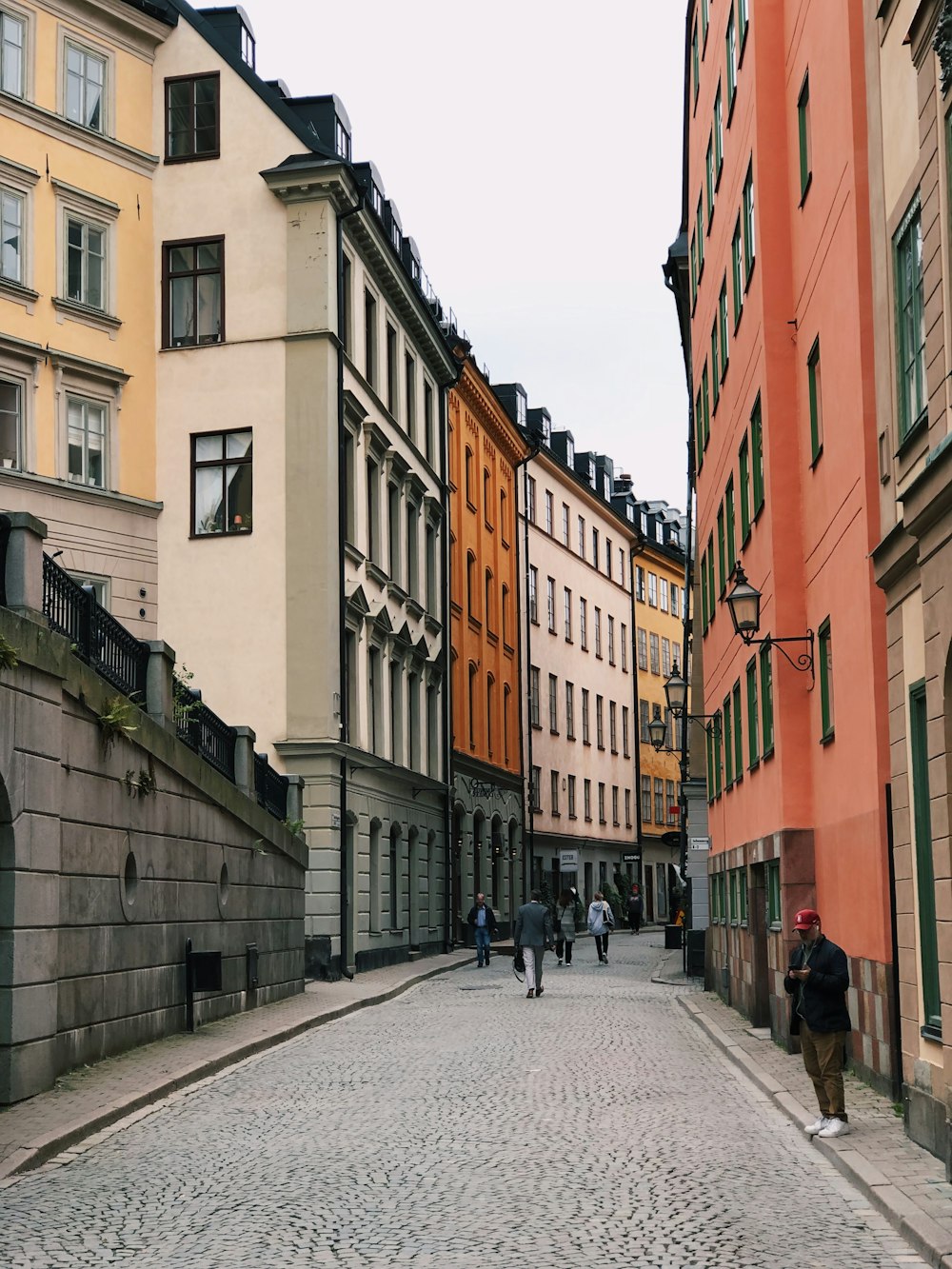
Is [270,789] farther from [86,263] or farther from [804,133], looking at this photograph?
[804,133]

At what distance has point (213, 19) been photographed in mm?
36688

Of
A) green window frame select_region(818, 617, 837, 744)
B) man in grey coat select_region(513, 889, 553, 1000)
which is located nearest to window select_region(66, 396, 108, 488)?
man in grey coat select_region(513, 889, 553, 1000)

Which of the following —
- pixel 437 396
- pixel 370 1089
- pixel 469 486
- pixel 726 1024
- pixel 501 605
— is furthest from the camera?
pixel 501 605

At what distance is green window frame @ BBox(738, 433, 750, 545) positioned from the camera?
24062 millimetres

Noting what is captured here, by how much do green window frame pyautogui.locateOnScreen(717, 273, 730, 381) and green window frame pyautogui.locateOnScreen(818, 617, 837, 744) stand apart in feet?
29.8

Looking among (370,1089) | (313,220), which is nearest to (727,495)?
(313,220)

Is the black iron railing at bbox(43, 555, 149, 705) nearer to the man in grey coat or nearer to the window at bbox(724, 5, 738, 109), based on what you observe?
the man in grey coat

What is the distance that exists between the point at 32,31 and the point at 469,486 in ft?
70.9

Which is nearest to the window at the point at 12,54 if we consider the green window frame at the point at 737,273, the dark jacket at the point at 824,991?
the green window frame at the point at 737,273

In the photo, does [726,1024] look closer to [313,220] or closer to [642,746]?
[313,220]

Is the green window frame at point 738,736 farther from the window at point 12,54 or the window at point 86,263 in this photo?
the window at point 12,54

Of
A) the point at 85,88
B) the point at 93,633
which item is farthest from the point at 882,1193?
the point at 85,88

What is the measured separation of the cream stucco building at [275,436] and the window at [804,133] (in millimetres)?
14746

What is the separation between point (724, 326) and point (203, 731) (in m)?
11.0
